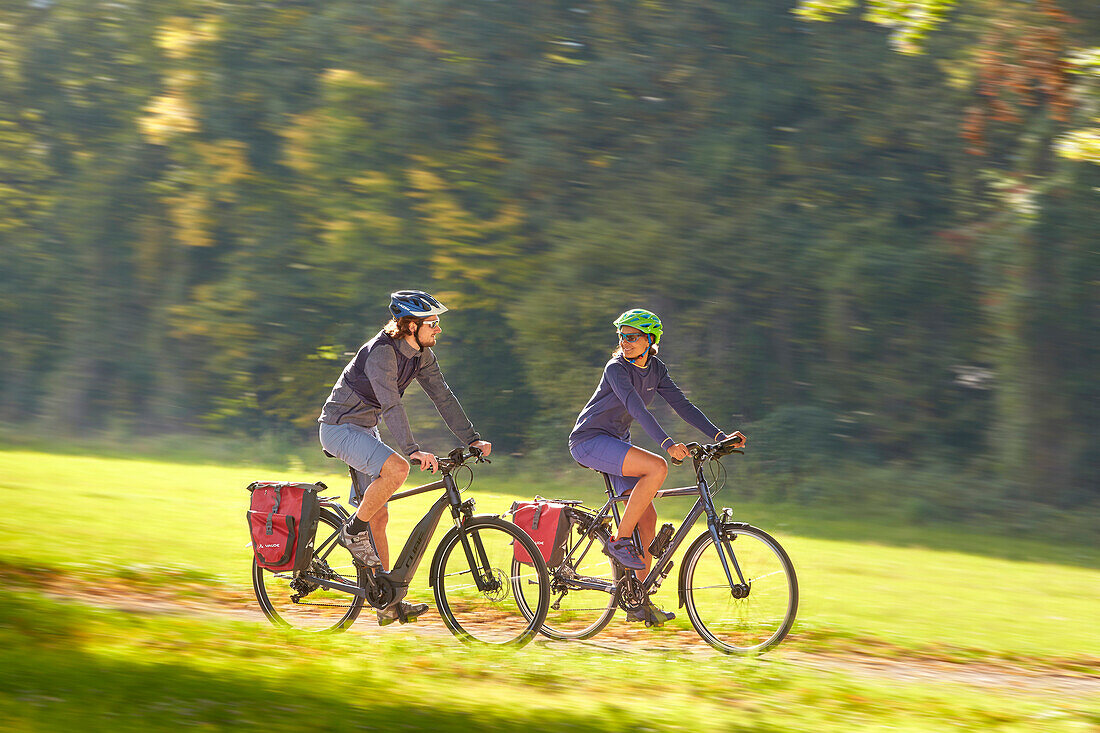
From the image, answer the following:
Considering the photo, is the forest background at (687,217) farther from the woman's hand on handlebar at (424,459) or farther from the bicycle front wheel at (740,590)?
the woman's hand on handlebar at (424,459)

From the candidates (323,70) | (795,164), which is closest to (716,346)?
(795,164)

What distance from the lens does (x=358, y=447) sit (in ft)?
23.0

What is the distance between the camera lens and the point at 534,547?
273 inches

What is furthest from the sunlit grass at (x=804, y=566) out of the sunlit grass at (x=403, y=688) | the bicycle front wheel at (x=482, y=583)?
the bicycle front wheel at (x=482, y=583)

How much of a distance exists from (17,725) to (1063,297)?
1617 centimetres

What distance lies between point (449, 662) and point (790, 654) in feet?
7.38

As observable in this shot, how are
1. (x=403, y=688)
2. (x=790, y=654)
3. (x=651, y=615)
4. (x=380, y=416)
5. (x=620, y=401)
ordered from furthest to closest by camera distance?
1. (x=790, y=654)
2. (x=620, y=401)
3. (x=651, y=615)
4. (x=380, y=416)
5. (x=403, y=688)

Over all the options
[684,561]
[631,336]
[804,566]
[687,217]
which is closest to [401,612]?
[684,561]

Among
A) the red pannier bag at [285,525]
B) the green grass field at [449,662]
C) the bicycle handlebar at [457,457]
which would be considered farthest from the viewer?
the red pannier bag at [285,525]

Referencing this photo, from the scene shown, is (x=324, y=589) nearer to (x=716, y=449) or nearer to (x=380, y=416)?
(x=380, y=416)

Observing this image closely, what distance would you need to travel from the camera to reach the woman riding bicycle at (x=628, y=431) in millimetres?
7398

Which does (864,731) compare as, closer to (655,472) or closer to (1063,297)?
(655,472)

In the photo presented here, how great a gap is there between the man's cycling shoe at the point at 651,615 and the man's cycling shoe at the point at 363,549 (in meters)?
1.58

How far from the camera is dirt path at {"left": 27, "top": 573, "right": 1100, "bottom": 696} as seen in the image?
748 cm
